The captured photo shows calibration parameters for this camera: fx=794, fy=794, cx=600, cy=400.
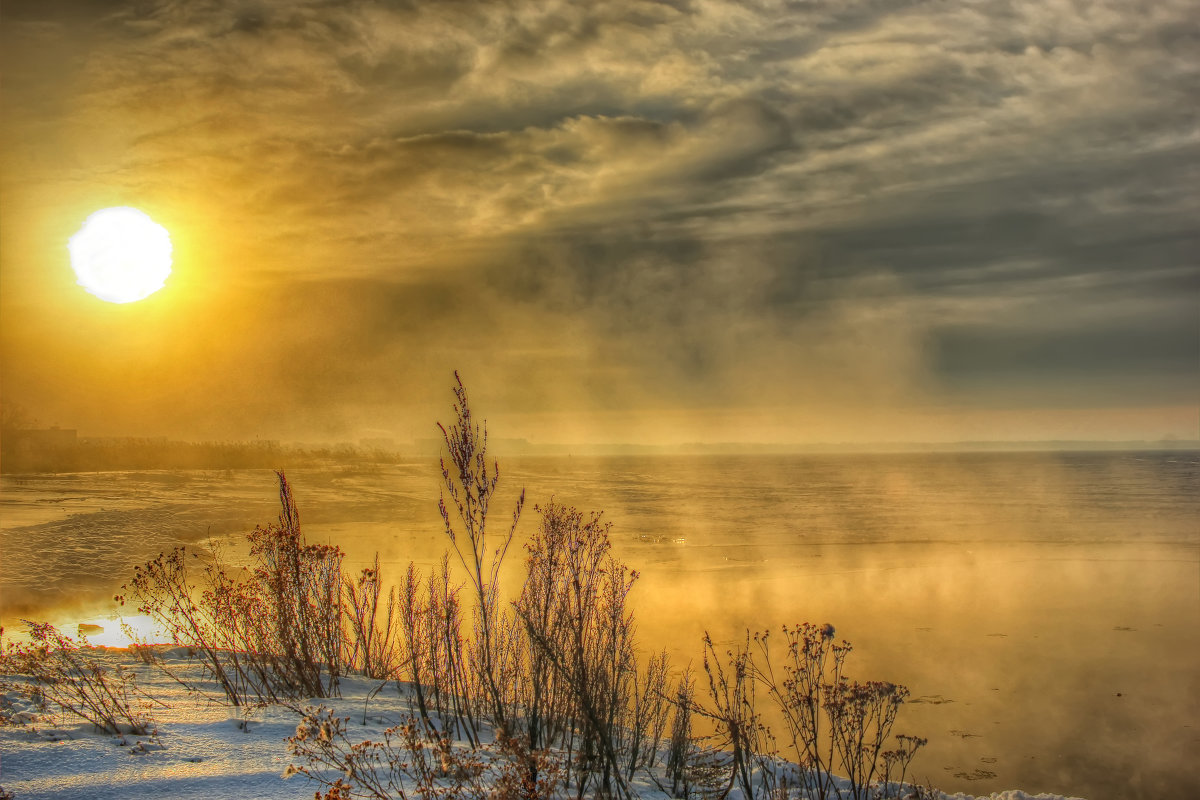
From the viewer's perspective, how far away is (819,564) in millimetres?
30641

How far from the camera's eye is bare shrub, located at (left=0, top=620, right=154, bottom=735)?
6.21 metres

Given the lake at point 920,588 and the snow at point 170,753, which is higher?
the snow at point 170,753

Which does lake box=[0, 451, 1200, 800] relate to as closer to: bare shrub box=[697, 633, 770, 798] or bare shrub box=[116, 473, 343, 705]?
bare shrub box=[697, 633, 770, 798]

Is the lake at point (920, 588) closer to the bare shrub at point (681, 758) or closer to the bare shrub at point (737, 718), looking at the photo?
the bare shrub at point (737, 718)

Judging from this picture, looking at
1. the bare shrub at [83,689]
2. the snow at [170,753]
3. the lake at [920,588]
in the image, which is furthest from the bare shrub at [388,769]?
the lake at [920,588]

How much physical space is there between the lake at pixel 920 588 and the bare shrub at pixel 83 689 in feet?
28.2

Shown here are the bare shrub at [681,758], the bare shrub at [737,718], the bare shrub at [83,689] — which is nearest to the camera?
the bare shrub at [737,718]

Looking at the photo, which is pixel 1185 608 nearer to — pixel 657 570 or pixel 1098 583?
pixel 1098 583

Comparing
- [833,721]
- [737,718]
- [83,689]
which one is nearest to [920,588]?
[737,718]

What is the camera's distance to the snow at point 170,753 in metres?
5.07

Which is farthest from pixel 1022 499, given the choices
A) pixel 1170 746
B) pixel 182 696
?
pixel 182 696

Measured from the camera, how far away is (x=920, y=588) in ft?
84.2

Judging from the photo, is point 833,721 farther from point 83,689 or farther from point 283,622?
point 83,689

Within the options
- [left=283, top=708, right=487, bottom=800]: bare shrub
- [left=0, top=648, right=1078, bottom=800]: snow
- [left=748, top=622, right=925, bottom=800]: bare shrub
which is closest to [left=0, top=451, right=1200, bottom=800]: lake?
[left=748, top=622, right=925, bottom=800]: bare shrub
